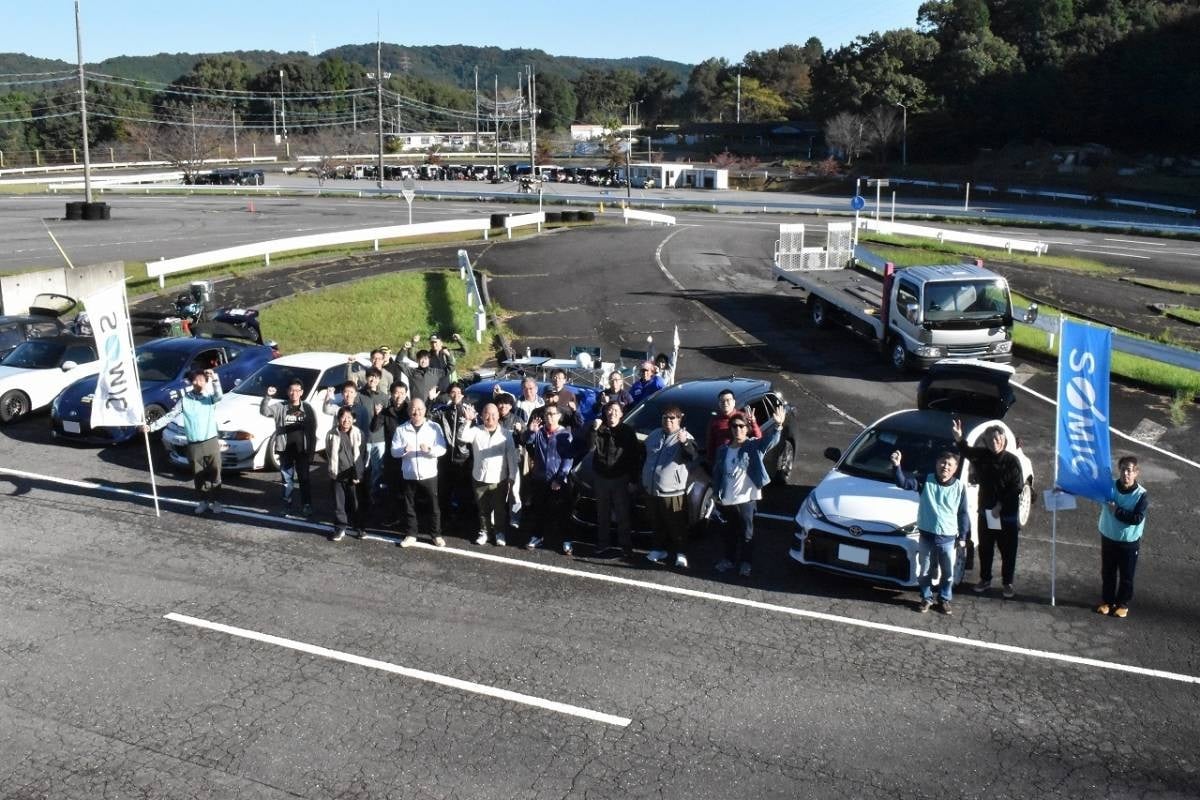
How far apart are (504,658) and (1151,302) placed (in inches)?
1062

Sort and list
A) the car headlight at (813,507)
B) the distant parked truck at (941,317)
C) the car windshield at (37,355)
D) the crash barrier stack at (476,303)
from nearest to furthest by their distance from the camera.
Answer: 1. the car headlight at (813,507)
2. the car windshield at (37,355)
3. the distant parked truck at (941,317)
4. the crash barrier stack at (476,303)

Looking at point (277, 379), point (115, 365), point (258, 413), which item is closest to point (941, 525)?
point (258, 413)

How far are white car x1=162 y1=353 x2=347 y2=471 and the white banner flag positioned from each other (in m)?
1.04

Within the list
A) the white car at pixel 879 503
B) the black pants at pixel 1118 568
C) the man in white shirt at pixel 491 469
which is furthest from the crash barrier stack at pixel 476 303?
the black pants at pixel 1118 568

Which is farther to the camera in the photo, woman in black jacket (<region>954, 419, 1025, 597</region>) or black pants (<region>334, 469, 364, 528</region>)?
black pants (<region>334, 469, 364, 528</region>)

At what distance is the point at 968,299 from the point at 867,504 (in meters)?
11.0

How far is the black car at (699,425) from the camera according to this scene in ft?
35.9

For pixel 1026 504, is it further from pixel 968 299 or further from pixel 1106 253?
pixel 1106 253

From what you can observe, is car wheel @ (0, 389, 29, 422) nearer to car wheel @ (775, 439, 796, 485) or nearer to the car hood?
car wheel @ (775, 439, 796, 485)

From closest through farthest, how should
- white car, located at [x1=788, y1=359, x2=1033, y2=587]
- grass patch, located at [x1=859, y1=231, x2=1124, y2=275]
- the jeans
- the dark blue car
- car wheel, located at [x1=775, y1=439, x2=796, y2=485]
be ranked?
the jeans < white car, located at [x1=788, y1=359, x2=1033, y2=587] < car wheel, located at [x1=775, y1=439, x2=796, y2=485] < the dark blue car < grass patch, located at [x1=859, y1=231, x2=1124, y2=275]

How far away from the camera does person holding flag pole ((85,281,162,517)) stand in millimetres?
12016

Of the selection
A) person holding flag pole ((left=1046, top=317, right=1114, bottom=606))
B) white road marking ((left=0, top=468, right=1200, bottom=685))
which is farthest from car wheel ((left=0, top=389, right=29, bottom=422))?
person holding flag pole ((left=1046, top=317, right=1114, bottom=606))

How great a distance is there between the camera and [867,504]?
10000 mm

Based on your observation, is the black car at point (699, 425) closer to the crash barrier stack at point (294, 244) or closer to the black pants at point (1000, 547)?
the black pants at point (1000, 547)
